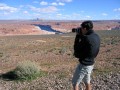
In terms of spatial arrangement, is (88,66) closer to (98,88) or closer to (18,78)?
(98,88)

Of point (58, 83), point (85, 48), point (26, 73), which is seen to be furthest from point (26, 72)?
point (85, 48)

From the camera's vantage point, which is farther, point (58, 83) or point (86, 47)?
point (58, 83)

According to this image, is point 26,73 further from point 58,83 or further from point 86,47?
point 86,47

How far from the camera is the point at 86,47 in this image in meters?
5.73

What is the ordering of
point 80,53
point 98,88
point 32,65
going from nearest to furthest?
point 80,53 < point 98,88 < point 32,65

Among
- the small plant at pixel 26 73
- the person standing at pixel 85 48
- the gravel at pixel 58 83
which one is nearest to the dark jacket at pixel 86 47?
the person standing at pixel 85 48

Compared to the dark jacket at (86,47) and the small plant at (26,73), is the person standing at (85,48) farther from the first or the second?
the small plant at (26,73)

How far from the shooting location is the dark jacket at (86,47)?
5.71 m

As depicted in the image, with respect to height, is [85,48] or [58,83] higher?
[85,48]

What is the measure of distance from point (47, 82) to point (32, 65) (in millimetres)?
1620

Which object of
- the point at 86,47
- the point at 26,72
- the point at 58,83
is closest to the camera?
the point at 86,47

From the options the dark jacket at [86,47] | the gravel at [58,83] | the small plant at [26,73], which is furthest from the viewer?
the small plant at [26,73]

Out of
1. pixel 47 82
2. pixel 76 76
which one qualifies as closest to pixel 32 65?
pixel 47 82

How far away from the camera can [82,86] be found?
897cm
